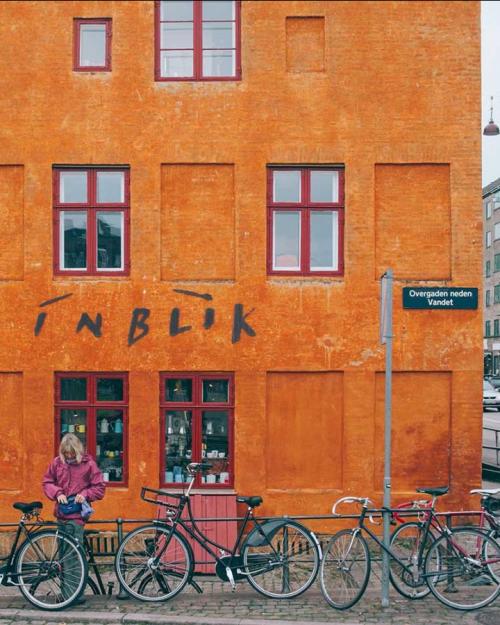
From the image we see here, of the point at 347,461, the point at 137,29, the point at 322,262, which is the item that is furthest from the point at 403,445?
the point at 137,29

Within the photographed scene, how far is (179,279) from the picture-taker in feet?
38.9

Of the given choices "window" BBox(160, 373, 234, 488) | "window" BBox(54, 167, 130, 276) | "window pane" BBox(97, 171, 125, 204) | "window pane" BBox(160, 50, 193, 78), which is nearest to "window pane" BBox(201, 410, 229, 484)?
"window" BBox(160, 373, 234, 488)

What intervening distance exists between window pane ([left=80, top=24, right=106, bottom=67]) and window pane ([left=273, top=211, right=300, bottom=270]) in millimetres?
3586

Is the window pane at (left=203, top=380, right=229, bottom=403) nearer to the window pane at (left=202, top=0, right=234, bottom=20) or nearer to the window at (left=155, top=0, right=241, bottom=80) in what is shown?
the window at (left=155, top=0, right=241, bottom=80)

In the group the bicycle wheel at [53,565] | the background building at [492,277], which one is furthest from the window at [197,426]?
the background building at [492,277]

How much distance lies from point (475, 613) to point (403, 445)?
3.61m

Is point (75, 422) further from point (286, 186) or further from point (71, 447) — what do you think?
point (286, 186)

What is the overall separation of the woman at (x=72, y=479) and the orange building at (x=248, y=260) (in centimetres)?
268

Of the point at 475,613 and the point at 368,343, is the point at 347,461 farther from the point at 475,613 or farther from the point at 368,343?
the point at 475,613

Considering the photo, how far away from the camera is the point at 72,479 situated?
356 inches

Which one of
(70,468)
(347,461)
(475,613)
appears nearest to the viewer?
(475,613)

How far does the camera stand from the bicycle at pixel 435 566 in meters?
8.40

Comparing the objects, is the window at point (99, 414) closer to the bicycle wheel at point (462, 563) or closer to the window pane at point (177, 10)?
the bicycle wheel at point (462, 563)

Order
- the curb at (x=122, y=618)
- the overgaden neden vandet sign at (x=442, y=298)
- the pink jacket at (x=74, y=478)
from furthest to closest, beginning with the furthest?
1. the overgaden neden vandet sign at (x=442, y=298)
2. the pink jacket at (x=74, y=478)
3. the curb at (x=122, y=618)
